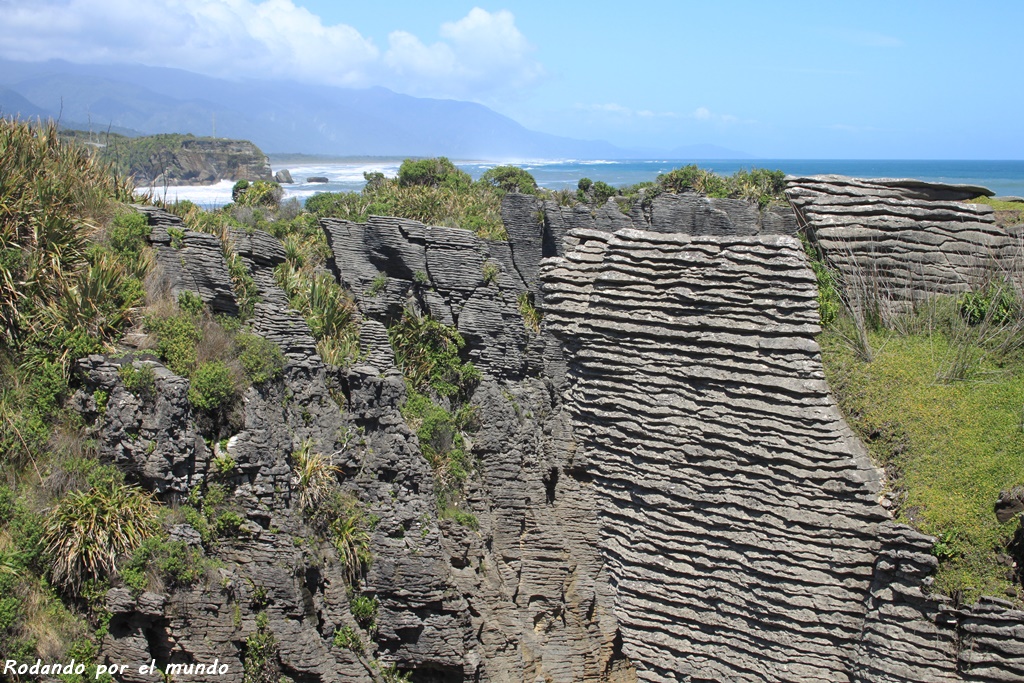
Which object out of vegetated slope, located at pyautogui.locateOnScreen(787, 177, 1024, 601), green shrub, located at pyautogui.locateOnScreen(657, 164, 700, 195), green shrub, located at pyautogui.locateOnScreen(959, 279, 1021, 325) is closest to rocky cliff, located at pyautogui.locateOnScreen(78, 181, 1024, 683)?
vegetated slope, located at pyautogui.locateOnScreen(787, 177, 1024, 601)

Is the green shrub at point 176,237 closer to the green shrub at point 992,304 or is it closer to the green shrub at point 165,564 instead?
the green shrub at point 165,564

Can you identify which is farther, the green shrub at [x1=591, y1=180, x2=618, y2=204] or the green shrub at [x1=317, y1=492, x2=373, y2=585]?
the green shrub at [x1=591, y1=180, x2=618, y2=204]

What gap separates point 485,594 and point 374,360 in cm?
444

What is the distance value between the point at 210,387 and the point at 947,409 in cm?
863

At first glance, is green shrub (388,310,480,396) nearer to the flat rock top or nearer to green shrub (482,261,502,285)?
green shrub (482,261,502,285)

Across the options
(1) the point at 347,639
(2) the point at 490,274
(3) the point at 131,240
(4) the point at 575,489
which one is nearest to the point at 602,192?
(2) the point at 490,274

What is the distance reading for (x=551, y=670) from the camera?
13562mm

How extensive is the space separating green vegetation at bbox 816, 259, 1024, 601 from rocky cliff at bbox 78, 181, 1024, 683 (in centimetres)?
30

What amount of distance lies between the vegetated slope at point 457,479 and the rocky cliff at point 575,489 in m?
0.03

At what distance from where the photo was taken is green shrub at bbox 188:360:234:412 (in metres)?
9.92

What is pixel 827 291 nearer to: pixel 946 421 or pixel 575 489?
pixel 946 421

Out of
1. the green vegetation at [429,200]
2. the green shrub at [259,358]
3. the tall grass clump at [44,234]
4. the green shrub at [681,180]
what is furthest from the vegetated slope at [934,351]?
the green shrub at [681,180]

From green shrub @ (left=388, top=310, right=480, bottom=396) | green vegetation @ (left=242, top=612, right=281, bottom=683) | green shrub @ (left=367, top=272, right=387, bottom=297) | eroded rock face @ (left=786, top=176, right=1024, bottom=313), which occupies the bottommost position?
green vegetation @ (left=242, top=612, right=281, bottom=683)

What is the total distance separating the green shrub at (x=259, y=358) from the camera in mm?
10750
